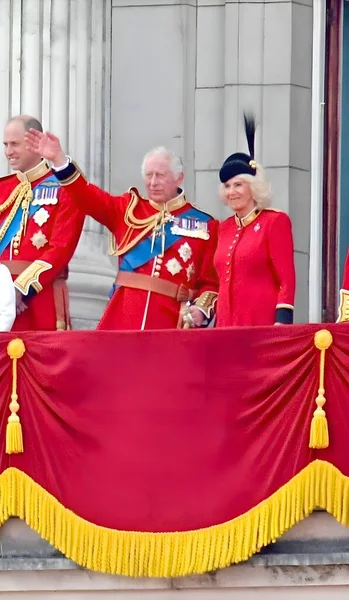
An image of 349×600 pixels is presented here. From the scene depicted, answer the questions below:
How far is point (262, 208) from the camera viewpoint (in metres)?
16.0

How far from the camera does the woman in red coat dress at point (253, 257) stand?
51.7 feet

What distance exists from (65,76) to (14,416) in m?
3.62

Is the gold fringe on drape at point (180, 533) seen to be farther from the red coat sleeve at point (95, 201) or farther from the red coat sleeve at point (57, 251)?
the red coat sleeve at point (95, 201)

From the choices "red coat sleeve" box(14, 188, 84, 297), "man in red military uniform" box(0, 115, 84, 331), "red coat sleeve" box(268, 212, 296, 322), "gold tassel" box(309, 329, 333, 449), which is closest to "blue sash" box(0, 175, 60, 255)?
"man in red military uniform" box(0, 115, 84, 331)

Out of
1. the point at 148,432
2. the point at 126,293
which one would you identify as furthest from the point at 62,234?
the point at 148,432

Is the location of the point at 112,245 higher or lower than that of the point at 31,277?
higher

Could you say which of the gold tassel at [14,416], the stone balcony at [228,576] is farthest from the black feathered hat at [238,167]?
the stone balcony at [228,576]

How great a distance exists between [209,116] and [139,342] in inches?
140

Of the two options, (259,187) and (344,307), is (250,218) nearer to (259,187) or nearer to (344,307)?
(259,187)

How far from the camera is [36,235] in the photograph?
1653 cm

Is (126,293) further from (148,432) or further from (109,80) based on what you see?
(109,80)

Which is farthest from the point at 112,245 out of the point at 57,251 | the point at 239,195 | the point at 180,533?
the point at 180,533

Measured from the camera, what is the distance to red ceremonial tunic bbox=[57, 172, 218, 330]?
16.2m

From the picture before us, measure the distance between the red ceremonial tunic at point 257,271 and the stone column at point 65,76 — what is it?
2519mm
